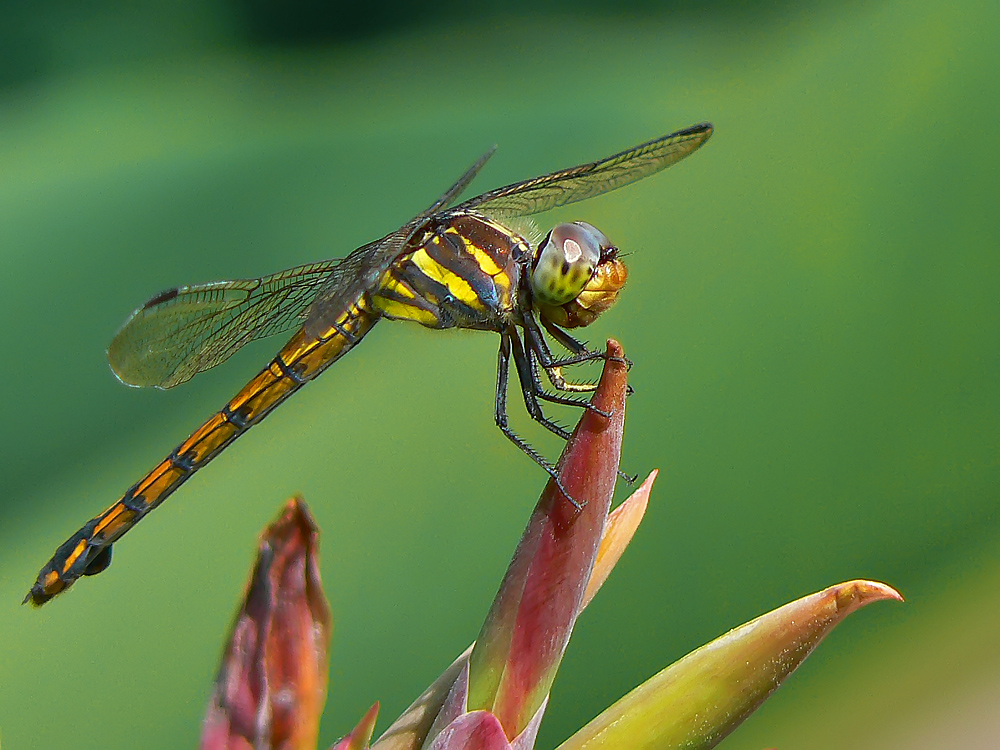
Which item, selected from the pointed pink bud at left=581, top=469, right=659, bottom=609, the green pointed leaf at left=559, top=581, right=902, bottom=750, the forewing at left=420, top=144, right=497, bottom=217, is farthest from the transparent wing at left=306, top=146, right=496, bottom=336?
the green pointed leaf at left=559, top=581, right=902, bottom=750

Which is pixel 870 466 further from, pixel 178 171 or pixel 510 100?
pixel 178 171

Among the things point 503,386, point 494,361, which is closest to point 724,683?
point 503,386

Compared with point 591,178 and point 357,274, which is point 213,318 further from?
point 591,178

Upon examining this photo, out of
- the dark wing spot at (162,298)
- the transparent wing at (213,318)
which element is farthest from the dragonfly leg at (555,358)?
the dark wing spot at (162,298)

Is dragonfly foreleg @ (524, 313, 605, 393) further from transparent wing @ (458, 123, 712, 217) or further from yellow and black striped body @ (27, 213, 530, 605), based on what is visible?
transparent wing @ (458, 123, 712, 217)

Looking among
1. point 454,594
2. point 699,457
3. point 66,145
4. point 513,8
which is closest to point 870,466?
point 699,457

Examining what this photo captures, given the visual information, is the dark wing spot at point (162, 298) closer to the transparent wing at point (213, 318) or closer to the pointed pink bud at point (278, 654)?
the transparent wing at point (213, 318)
